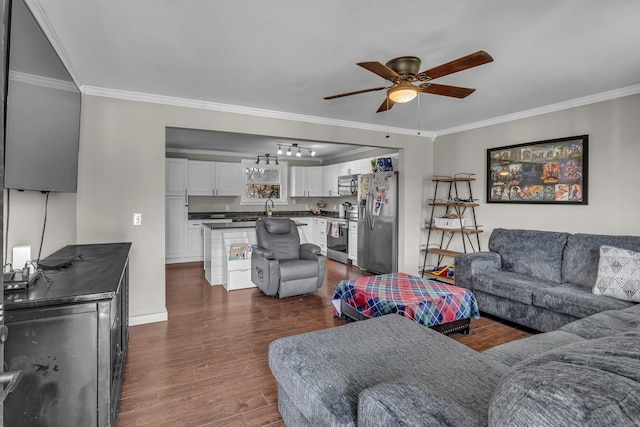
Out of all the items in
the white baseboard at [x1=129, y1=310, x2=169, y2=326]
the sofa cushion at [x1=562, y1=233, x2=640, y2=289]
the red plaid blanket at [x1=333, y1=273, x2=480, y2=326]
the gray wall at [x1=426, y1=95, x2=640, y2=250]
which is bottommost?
the white baseboard at [x1=129, y1=310, x2=169, y2=326]

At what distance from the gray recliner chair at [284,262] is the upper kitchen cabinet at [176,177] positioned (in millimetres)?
2922

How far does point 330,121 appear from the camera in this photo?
4.48 m

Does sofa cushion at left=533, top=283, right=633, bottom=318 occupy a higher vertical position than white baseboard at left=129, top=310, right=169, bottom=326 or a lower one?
higher

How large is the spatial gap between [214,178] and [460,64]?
19.6 ft

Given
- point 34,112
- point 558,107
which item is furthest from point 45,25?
point 558,107

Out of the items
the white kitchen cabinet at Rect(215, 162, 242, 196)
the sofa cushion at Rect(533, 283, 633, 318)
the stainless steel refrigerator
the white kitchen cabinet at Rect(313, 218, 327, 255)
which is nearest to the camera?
the sofa cushion at Rect(533, 283, 633, 318)

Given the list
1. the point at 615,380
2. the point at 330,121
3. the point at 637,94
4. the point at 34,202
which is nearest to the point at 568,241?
the point at 637,94

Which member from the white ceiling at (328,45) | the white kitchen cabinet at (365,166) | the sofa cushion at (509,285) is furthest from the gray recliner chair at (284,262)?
the white kitchen cabinet at (365,166)

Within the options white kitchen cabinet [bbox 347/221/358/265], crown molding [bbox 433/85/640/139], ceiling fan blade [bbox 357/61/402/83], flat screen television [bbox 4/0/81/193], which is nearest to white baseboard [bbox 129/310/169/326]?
flat screen television [bbox 4/0/81/193]

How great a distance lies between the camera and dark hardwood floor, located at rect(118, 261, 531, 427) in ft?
6.63

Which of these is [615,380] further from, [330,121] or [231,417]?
[330,121]

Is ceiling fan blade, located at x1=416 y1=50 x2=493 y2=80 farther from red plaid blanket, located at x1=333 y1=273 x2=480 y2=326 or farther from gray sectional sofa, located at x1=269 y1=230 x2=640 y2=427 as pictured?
red plaid blanket, located at x1=333 y1=273 x2=480 y2=326

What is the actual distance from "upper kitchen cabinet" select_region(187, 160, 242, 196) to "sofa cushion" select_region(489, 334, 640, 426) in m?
6.90

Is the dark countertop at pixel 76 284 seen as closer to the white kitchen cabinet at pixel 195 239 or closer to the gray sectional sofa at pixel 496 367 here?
the gray sectional sofa at pixel 496 367
